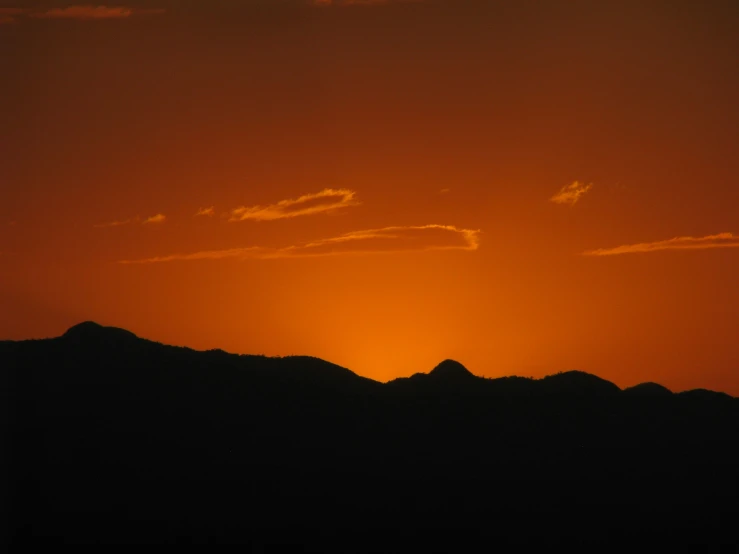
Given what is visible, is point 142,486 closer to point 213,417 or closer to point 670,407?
point 213,417

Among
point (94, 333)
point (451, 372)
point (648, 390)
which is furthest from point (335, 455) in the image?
point (648, 390)

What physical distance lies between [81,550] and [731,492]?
69563 mm

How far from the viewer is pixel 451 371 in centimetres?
12962

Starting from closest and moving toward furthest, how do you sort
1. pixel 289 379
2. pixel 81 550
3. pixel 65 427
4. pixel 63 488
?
1. pixel 81 550
2. pixel 63 488
3. pixel 65 427
4. pixel 289 379

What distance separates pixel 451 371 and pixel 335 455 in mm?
22430

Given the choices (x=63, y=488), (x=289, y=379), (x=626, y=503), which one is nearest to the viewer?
(x=63, y=488)

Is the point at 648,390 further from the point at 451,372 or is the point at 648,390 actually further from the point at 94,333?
the point at 94,333

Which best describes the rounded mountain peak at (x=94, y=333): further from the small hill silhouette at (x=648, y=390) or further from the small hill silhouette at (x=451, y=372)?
the small hill silhouette at (x=648, y=390)

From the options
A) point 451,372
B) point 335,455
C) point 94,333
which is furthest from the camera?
point 451,372

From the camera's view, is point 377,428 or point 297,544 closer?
point 297,544

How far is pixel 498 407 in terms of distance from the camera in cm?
12450

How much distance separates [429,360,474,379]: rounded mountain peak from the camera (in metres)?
129

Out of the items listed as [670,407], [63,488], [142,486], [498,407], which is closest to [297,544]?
[142,486]

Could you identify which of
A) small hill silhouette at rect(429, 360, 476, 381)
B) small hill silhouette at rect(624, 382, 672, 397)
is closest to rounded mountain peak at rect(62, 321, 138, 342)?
small hill silhouette at rect(429, 360, 476, 381)
